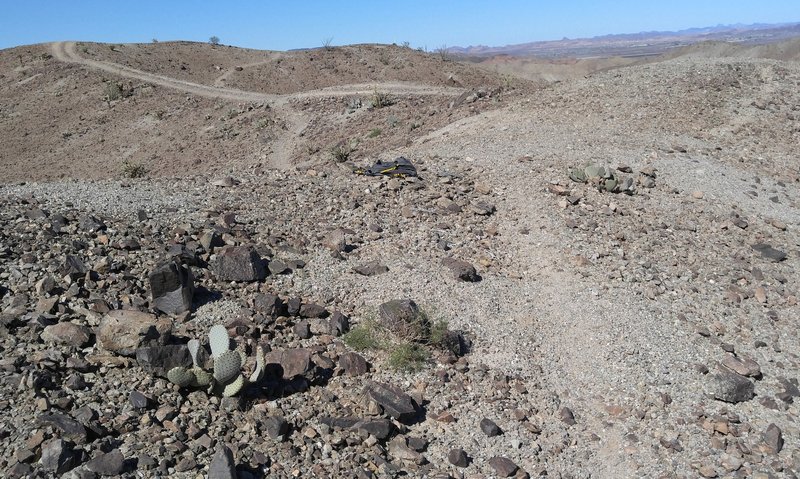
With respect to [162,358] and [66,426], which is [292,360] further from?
[66,426]

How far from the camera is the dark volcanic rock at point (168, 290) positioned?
582 cm

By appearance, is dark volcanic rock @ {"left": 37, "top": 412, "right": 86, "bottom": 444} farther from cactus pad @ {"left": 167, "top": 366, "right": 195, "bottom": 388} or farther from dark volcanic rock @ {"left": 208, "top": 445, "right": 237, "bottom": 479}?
dark volcanic rock @ {"left": 208, "top": 445, "right": 237, "bottom": 479}

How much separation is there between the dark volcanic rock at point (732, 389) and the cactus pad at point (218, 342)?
4.46 metres

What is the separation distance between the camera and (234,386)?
475 centimetres

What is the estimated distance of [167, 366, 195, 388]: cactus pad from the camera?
460cm

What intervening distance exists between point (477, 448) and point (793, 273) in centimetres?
551

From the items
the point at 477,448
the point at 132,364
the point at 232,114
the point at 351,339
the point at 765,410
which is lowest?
the point at 765,410

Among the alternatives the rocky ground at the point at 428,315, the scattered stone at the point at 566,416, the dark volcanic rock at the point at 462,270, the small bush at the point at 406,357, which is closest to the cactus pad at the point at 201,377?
the rocky ground at the point at 428,315

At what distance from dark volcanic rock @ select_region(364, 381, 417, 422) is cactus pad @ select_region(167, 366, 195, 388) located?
4.79ft

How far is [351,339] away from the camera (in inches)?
232

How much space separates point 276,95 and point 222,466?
24636mm

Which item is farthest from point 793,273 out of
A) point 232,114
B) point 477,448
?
point 232,114

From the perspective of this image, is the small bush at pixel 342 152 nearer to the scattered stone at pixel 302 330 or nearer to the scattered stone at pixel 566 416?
the scattered stone at pixel 302 330

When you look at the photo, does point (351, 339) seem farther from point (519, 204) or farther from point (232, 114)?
point (232, 114)
